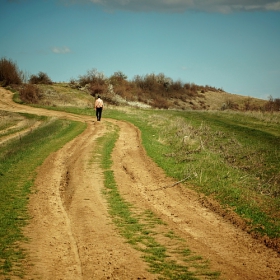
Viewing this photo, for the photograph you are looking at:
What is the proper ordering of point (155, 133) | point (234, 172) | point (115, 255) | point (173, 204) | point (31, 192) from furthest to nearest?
1. point (155, 133)
2. point (234, 172)
3. point (31, 192)
4. point (173, 204)
5. point (115, 255)

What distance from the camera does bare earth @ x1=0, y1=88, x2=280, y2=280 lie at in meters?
6.29

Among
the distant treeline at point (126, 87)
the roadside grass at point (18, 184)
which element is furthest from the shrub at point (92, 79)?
the roadside grass at point (18, 184)

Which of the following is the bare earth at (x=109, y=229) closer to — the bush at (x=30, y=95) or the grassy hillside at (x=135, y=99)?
the grassy hillside at (x=135, y=99)

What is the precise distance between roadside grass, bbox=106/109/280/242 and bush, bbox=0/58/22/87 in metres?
35.7

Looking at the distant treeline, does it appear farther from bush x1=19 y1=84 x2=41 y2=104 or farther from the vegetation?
the vegetation

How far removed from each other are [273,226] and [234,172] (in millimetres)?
5537

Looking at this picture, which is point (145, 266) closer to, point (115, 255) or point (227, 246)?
point (115, 255)

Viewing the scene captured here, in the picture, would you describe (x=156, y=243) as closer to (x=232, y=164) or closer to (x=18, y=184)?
(x=18, y=184)

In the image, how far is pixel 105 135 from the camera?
22.1m

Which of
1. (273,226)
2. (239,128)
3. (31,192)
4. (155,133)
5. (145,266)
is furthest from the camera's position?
(239,128)

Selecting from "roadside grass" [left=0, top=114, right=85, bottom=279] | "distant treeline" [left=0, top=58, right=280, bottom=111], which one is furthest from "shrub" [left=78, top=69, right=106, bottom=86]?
"roadside grass" [left=0, top=114, right=85, bottom=279]

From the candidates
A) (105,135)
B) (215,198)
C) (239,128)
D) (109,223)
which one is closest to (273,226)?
(215,198)

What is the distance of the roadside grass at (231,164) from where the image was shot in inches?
376

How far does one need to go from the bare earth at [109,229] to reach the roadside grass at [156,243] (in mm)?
218
